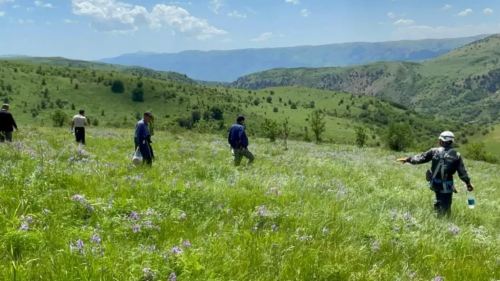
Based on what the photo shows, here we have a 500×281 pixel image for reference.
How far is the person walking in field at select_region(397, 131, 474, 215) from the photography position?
8.41 metres

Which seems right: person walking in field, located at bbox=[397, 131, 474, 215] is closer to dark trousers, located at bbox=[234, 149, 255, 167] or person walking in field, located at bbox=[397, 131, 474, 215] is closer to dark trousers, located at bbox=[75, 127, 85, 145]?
dark trousers, located at bbox=[234, 149, 255, 167]

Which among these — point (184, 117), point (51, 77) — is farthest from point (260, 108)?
point (51, 77)

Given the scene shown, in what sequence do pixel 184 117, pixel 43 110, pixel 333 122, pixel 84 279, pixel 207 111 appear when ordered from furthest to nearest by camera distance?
1. pixel 333 122
2. pixel 207 111
3. pixel 184 117
4. pixel 43 110
5. pixel 84 279

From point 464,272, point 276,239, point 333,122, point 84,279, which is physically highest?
point 84,279

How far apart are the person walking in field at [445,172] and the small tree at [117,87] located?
15046 centimetres

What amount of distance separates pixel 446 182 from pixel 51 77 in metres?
162

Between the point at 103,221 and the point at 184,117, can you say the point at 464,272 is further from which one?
the point at 184,117

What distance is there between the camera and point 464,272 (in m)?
4.38

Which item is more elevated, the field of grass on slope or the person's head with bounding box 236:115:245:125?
the person's head with bounding box 236:115:245:125

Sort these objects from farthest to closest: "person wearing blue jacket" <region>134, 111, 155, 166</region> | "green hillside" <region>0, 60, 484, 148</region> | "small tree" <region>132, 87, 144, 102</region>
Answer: "small tree" <region>132, 87, 144, 102</region>, "green hillside" <region>0, 60, 484, 148</region>, "person wearing blue jacket" <region>134, 111, 155, 166</region>

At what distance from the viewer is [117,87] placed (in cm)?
14700

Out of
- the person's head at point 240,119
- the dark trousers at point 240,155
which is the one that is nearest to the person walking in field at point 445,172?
the dark trousers at point 240,155

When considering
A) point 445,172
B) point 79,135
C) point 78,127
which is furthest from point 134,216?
point 79,135

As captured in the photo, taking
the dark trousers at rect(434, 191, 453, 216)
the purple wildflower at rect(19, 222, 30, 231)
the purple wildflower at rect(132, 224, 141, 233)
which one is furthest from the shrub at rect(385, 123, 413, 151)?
the purple wildflower at rect(19, 222, 30, 231)
